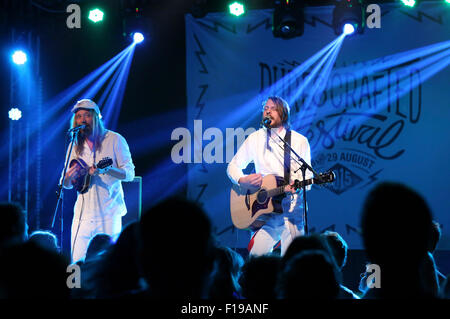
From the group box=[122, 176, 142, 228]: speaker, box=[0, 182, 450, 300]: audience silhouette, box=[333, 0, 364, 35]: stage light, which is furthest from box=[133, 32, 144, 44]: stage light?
box=[0, 182, 450, 300]: audience silhouette

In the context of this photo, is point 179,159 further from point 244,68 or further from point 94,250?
point 94,250

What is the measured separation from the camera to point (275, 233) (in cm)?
530

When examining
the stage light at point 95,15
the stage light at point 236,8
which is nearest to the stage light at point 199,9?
the stage light at point 236,8

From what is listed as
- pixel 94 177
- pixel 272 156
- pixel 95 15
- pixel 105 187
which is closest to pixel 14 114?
pixel 95 15

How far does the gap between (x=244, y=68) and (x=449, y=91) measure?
10.3 feet

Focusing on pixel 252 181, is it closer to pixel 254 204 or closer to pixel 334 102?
pixel 254 204

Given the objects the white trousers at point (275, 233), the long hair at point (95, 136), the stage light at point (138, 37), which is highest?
the stage light at point (138, 37)

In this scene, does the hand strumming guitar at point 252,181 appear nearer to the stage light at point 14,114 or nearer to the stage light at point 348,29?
the stage light at point 348,29

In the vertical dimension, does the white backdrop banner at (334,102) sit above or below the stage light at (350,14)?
below

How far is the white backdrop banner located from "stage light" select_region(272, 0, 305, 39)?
1.50 ft

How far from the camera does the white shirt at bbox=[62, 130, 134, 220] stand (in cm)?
525

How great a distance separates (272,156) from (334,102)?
2.83m

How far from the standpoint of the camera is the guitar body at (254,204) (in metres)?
5.25

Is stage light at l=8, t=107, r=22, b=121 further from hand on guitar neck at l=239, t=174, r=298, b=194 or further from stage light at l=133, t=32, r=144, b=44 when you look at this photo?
hand on guitar neck at l=239, t=174, r=298, b=194
